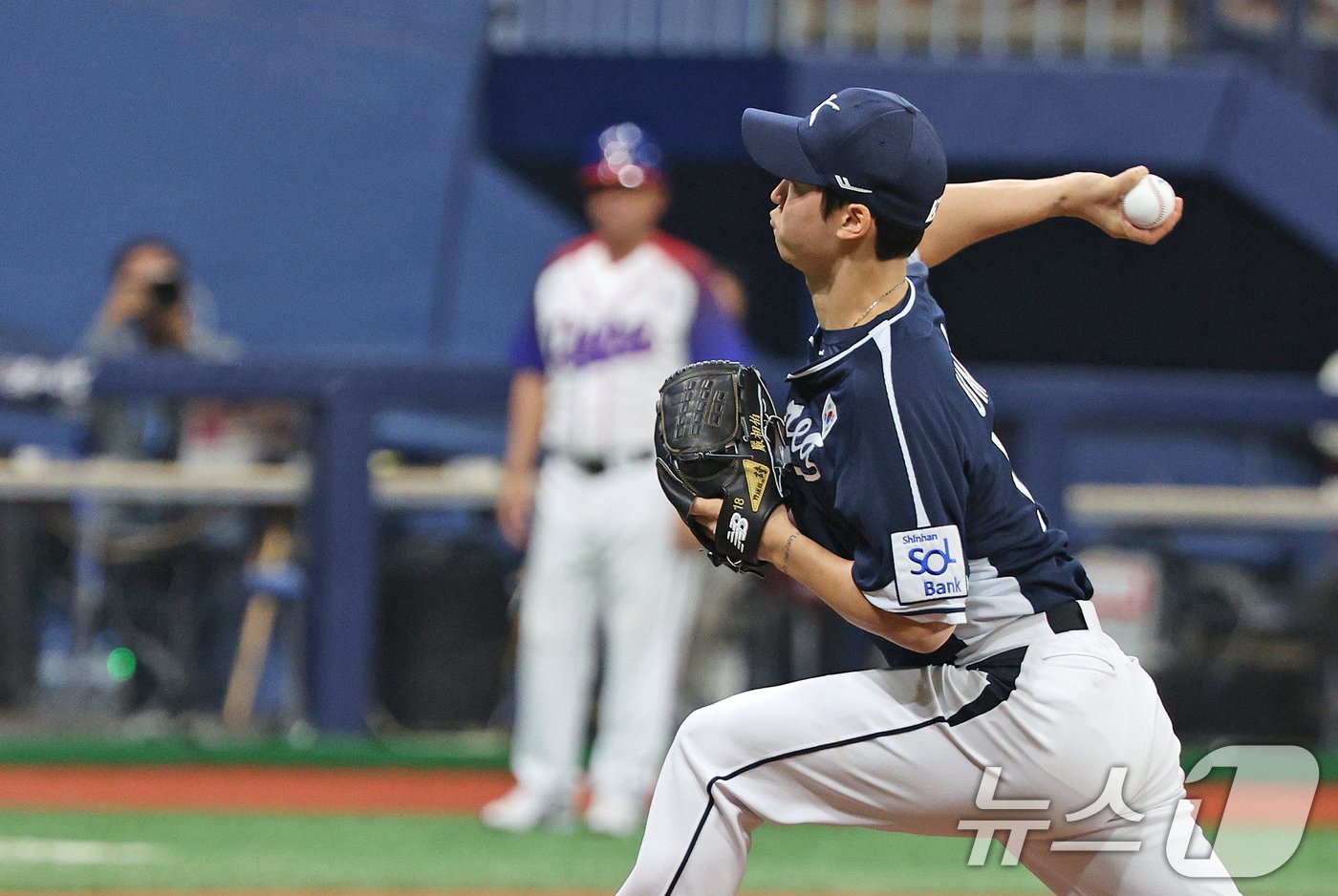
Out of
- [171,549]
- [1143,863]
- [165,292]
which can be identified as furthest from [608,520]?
[1143,863]

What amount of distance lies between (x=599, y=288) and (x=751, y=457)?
328 centimetres

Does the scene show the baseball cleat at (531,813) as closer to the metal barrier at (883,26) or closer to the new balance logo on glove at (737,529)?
the new balance logo on glove at (737,529)

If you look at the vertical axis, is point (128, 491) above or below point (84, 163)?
below

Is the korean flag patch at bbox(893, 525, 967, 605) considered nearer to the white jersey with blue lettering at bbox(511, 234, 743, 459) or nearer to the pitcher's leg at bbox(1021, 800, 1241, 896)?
the pitcher's leg at bbox(1021, 800, 1241, 896)

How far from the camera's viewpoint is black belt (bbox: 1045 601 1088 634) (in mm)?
2895

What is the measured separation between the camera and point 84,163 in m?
10.5

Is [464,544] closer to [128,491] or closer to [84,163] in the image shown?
[128,491]

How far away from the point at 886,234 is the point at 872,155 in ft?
0.45

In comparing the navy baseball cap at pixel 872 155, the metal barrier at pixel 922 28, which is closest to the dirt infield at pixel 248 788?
the navy baseball cap at pixel 872 155

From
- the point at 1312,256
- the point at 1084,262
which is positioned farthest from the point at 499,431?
the point at 1312,256

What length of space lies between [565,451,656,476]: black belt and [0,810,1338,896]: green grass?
44.5 inches

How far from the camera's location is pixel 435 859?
5.55 metres

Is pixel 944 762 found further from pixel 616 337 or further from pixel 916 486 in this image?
pixel 616 337

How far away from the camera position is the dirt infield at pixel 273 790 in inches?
260
